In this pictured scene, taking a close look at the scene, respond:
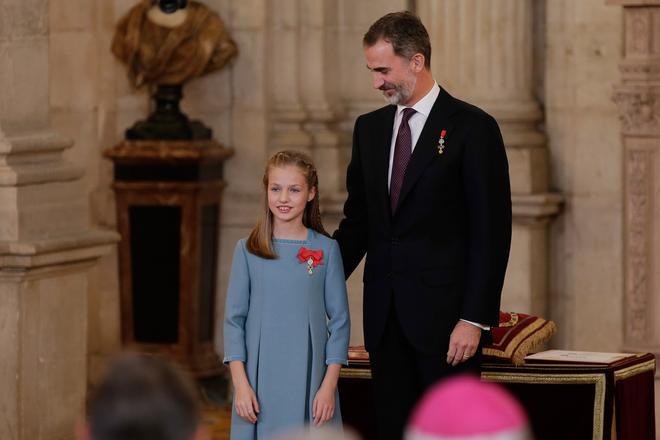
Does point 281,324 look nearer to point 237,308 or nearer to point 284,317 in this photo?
point 284,317

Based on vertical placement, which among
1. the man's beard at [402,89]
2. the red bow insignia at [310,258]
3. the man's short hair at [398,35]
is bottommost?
the red bow insignia at [310,258]

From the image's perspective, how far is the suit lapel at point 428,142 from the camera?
4832 mm

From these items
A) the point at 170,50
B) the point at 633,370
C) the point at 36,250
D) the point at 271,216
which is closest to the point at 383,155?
the point at 271,216

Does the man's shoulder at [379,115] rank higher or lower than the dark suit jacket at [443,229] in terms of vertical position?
higher

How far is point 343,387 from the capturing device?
20.3 ft

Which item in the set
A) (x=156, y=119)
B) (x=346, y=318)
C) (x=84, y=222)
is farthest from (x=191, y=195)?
(x=346, y=318)

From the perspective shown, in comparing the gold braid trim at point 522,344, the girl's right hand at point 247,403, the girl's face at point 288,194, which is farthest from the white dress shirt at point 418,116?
the gold braid trim at point 522,344

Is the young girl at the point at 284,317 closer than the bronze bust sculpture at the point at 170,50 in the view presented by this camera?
Yes

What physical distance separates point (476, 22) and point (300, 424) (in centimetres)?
395

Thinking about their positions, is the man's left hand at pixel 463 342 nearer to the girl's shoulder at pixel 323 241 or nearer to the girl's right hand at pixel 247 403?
the girl's shoulder at pixel 323 241

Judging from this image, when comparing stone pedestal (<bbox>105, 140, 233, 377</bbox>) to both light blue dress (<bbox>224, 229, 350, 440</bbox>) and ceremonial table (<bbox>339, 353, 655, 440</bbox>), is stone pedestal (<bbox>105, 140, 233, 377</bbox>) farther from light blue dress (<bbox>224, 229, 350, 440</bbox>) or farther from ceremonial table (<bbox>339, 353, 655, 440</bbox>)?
light blue dress (<bbox>224, 229, 350, 440</bbox>)

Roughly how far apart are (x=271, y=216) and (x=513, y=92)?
364 centimetres

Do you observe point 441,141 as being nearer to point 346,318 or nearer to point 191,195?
point 346,318

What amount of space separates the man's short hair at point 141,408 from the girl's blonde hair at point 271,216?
2770 mm
